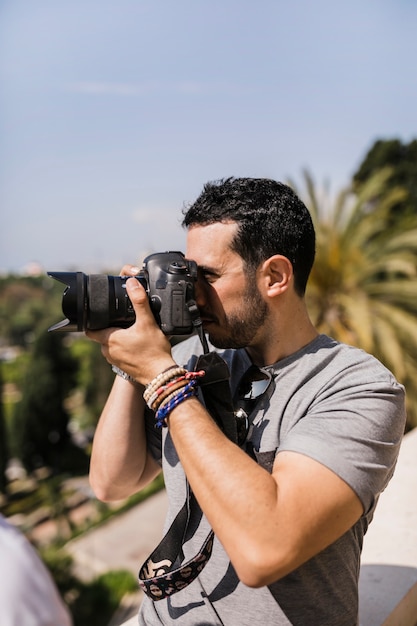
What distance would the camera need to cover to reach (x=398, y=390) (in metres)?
1.26

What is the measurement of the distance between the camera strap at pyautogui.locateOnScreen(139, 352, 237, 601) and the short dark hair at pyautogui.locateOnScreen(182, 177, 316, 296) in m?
0.27

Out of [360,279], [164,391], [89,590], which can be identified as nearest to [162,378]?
[164,391]

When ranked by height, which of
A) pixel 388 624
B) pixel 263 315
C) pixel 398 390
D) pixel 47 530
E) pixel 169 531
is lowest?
pixel 47 530

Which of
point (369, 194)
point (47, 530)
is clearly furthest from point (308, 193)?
point (47, 530)

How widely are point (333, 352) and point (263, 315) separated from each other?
0.62ft

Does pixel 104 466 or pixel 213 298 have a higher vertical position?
pixel 213 298

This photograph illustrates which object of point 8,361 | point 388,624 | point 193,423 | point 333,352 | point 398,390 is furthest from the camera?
point 8,361

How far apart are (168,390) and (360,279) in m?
6.24

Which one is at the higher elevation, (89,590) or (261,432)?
(261,432)

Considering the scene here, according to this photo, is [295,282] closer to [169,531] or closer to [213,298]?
[213,298]

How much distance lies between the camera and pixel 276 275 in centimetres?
139

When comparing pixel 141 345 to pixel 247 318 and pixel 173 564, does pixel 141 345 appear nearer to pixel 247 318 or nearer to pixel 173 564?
pixel 247 318

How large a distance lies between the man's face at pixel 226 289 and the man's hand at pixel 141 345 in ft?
0.63

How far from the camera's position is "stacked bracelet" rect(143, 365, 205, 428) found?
1187mm
